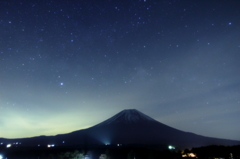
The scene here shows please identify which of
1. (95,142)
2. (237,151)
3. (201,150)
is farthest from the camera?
(95,142)

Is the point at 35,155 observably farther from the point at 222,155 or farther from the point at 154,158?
the point at 222,155

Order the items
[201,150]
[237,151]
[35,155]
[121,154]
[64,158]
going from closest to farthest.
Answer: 1. [237,151]
2. [201,150]
3. [64,158]
4. [35,155]
5. [121,154]

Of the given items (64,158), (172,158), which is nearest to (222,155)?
(172,158)

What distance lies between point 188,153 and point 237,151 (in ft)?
63.8

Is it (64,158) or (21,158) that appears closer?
(64,158)

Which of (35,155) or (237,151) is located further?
(35,155)

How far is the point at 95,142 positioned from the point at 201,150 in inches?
5472

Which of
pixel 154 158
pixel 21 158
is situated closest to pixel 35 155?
pixel 21 158

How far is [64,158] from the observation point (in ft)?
281

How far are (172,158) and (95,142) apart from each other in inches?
5689

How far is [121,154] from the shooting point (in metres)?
126

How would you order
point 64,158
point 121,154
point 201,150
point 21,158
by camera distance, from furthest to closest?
point 121,154
point 21,158
point 64,158
point 201,150

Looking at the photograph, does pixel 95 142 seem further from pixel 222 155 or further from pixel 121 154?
pixel 222 155

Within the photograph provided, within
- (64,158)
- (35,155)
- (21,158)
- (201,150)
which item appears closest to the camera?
(201,150)
